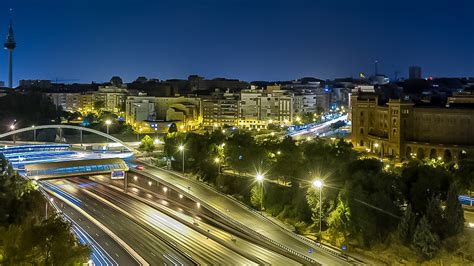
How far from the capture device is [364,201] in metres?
23.3

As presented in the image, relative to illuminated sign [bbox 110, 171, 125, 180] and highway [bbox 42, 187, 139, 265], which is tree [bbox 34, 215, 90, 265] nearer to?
highway [bbox 42, 187, 139, 265]

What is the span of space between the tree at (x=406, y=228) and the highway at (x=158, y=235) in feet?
16.5

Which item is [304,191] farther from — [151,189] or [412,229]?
[151,189]

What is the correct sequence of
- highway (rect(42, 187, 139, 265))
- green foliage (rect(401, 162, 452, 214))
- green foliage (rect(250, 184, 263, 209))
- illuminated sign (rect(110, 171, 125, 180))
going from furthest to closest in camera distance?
illuminated sign (rect(110, 171, 125, 180)) < green foliage (rect(250, 184, 263, 209)) < green foliage (rect(401, 162, 452, 214)) < highway (rect(42, 187, 139, 265))

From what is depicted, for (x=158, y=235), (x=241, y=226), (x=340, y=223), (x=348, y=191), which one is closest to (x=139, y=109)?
(x=241, y=226)

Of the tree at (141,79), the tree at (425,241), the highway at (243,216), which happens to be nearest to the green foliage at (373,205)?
the tree at (425,241)

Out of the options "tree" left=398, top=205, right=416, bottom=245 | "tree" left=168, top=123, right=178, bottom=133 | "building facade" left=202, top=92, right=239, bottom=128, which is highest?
"building facade" left=202, top=92, right=239, bottom=128

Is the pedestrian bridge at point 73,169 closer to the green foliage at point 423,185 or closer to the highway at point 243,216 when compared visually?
the highway at point 243,216

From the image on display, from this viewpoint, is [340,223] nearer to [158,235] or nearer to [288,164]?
[158,235]

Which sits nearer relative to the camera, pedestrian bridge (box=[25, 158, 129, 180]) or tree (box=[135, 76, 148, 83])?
pedestrian bridge (box=[25, 158, 129, 180])

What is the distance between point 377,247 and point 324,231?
2947 mm

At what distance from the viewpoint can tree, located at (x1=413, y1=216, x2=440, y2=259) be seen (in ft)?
66.8

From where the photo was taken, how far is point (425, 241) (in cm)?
2044

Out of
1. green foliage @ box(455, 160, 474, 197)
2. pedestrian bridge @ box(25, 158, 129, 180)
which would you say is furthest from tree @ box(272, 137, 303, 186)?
pedestrian bridge @ box(25, 158, 129, 180)
